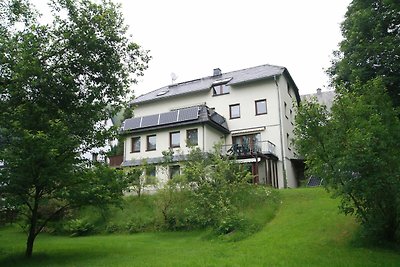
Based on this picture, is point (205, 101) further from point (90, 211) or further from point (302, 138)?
point (302, 138)

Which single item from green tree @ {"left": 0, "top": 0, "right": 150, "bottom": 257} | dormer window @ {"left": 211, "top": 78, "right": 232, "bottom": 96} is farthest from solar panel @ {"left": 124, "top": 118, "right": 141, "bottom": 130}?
green tree @ {"left": 0, "top": 0, "right": 150, "bottom": 257}

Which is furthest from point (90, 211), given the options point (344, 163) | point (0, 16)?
point (344, 163)

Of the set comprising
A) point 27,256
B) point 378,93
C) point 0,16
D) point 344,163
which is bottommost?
point 27,256

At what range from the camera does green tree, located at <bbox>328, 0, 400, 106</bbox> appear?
48.2ft

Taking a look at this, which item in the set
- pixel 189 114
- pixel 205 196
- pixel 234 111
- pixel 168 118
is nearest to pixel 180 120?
pixel 189 114

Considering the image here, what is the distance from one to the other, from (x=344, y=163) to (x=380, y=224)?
8.52 ft

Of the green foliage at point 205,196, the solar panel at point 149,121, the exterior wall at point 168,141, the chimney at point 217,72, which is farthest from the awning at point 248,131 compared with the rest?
the green foliage at point 205,196

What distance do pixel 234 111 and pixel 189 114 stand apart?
488 cm

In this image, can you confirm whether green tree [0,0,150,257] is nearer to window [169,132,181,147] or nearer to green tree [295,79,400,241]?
green tree [295,79,400,241]

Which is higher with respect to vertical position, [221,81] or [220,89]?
[221,81]

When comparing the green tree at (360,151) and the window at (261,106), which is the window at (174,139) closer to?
the window at (261,106)

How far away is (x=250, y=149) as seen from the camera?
27.2 metres

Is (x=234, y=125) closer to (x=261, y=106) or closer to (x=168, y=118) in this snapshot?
(x=261, y=106)

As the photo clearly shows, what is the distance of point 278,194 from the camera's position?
21188 millimetres
